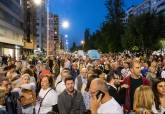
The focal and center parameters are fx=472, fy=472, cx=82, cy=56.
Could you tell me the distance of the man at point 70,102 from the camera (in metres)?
8.77

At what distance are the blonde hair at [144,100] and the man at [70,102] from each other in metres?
1.70

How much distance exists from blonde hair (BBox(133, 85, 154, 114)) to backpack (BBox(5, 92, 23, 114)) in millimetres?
2192

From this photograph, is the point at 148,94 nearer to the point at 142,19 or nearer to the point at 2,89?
the point at 2,89

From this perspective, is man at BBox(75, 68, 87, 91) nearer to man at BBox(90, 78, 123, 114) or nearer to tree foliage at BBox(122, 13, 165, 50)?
man at BBox(90, 78, 123, 114)

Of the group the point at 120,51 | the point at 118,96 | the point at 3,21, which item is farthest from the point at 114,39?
the point at 118,96

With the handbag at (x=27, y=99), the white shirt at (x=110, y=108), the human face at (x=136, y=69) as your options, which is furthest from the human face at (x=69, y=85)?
the white shirt at (x=110, y=108)

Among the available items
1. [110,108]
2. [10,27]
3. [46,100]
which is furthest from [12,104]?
[10,27]

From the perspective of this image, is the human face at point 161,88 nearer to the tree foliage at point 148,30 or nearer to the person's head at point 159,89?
the person's head at point 159,89

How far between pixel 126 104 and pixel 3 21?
81.0m

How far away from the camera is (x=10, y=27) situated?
97812 mm

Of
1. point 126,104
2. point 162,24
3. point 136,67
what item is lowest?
point 126,104

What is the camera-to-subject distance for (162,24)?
67062mm

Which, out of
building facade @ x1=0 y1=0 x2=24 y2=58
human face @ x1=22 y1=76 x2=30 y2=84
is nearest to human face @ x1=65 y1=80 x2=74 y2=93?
human face @ x1=22 y1=76 x2=30 y2=84

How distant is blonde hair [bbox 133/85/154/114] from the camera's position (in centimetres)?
720
